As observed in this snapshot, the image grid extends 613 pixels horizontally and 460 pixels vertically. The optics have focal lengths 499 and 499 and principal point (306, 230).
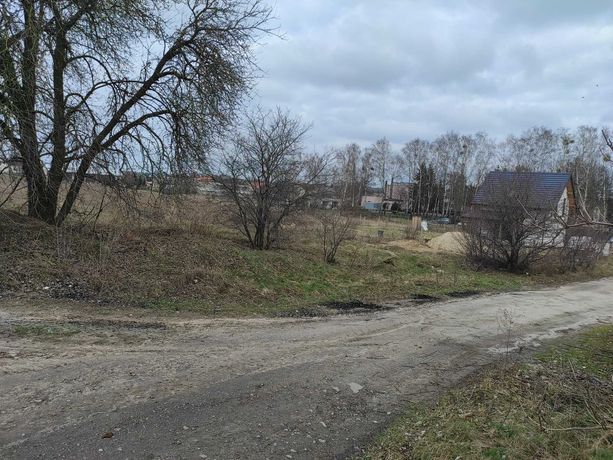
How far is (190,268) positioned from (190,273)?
0.46m

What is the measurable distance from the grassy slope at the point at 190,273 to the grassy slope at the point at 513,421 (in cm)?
538

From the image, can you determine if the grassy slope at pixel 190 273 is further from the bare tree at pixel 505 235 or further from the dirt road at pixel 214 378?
the bare tree at pixel 505 235

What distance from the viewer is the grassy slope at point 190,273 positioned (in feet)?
34.0

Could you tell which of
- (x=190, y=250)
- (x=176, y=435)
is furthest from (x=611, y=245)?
(x=176, y=435)

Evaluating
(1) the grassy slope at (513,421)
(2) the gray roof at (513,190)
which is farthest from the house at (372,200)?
(1) the grassy slope at (513,421)

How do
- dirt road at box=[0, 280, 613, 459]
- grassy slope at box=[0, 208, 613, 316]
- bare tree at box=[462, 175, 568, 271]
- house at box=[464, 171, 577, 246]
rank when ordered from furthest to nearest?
bare tree at box=[462, 175, 568, 271] < house at box=[464, 171, 577, 246] < grassy slope at box=[0, 208, 613, 316] < dirt road at box=[0, 280, 613, 459]

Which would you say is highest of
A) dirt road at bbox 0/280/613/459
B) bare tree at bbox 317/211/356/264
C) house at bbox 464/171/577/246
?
house at bbox 464/171/577/246

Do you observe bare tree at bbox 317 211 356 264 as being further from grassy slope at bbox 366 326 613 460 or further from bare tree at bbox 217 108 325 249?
grassy slope at bbox 366 326 613 460

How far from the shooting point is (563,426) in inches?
181

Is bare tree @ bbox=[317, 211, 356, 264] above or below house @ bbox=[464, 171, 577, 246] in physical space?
below

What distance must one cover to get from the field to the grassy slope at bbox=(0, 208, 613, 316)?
0.03 m

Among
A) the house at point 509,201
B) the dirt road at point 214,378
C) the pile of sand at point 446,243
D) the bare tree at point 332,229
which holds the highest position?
the house at point 509,201

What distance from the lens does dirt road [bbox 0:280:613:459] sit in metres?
4.40

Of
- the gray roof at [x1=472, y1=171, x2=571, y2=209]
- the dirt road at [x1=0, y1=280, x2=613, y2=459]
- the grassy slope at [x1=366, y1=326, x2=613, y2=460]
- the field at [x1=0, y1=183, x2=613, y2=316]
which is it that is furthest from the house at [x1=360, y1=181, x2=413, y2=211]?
the grassy slope at [x1=366, y1=326, x2=613, y2=460]
